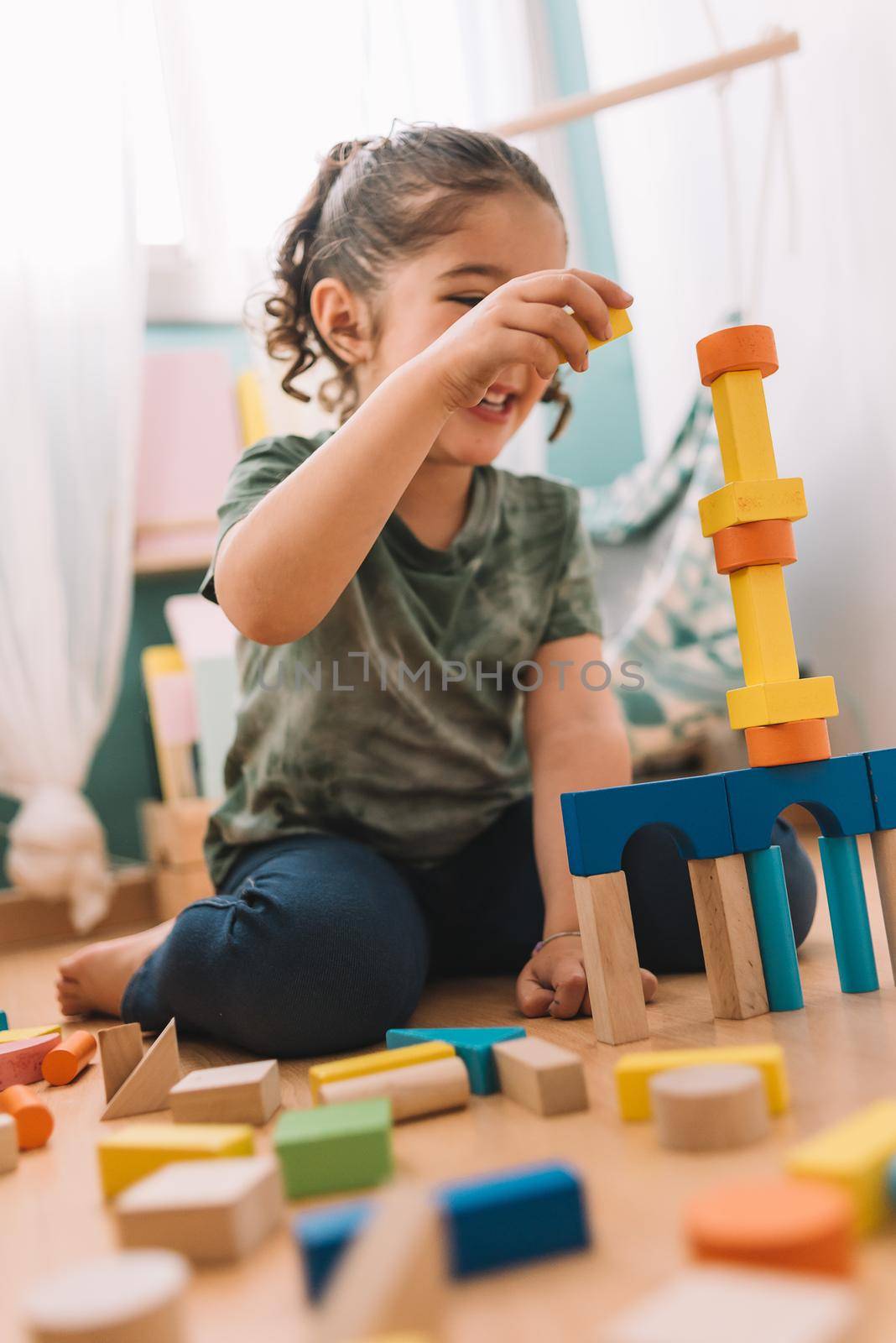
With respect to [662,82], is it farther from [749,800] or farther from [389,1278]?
[389,1278]

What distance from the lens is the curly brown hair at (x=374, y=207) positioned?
874 mm

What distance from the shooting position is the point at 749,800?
66 centimetres

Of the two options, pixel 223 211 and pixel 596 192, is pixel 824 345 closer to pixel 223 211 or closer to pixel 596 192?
pixel 596 192

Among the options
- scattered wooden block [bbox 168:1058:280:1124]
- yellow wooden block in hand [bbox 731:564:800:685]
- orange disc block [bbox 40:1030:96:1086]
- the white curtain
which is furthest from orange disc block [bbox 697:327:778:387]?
the white curtain

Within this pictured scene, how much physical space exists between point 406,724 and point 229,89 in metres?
1.20

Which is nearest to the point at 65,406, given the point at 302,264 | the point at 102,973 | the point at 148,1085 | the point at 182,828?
the point at 182,828

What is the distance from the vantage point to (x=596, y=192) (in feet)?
6.21

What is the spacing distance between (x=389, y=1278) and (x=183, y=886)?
1267 millimetres

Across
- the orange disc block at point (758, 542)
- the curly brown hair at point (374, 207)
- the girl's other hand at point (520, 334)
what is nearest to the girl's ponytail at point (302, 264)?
the curly brown hair at point (374, 207)

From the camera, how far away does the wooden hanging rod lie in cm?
134

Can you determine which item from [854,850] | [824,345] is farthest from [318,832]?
[824,345]

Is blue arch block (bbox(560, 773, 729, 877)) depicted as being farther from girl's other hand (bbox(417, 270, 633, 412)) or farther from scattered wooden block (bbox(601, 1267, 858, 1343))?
scattered wooden block (bbox(601, 1267, 858, 1343))

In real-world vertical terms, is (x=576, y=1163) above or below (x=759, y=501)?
below

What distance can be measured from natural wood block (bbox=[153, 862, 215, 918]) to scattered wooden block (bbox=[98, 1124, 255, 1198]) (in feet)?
3.08
